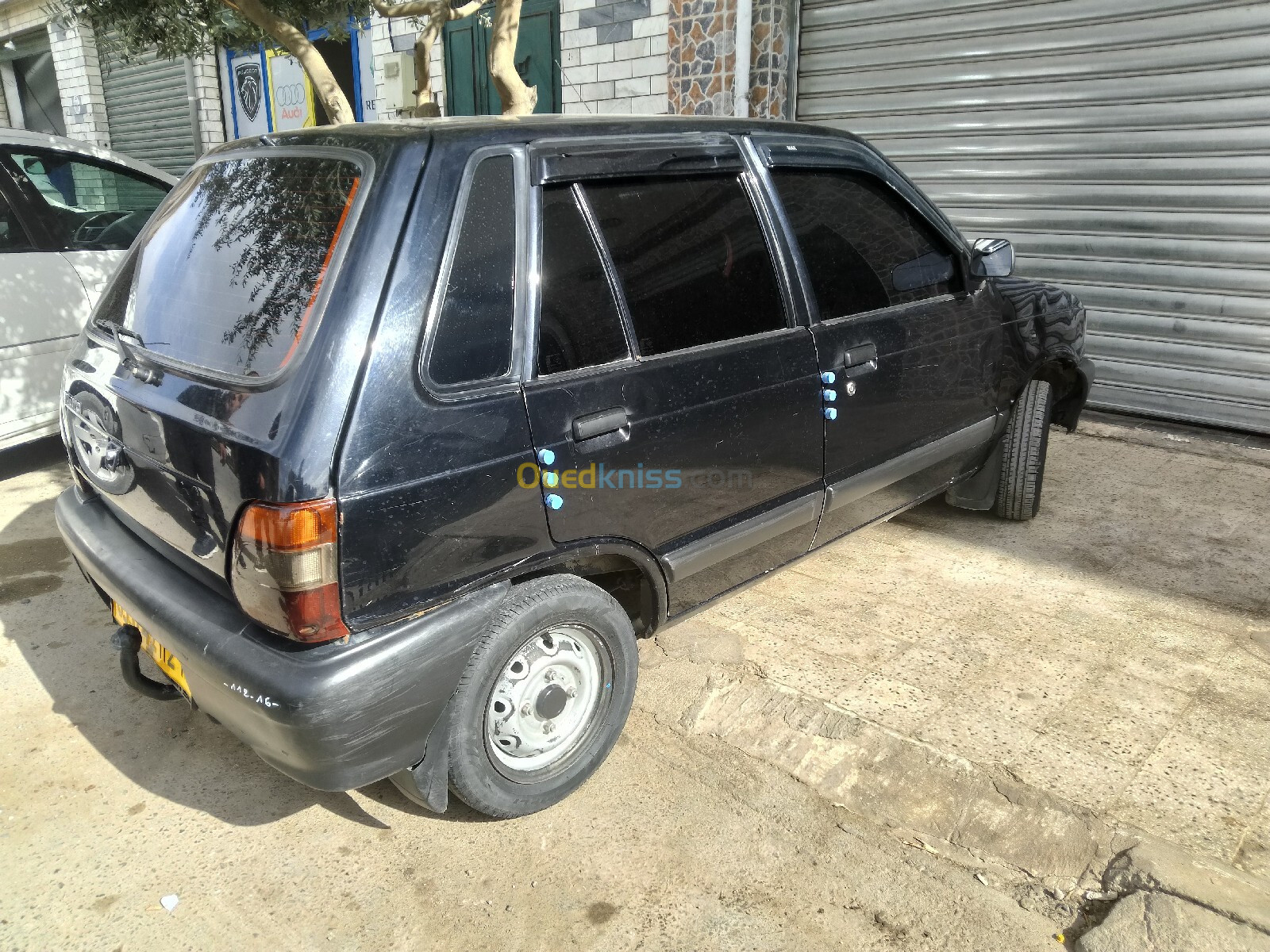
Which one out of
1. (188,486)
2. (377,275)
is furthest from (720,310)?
(188,486)

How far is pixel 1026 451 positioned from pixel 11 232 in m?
5.12

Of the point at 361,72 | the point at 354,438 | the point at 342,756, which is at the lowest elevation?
the point at 342,756

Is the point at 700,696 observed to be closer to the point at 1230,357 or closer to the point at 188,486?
the point at 188,486

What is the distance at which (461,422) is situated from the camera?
7.20 ft

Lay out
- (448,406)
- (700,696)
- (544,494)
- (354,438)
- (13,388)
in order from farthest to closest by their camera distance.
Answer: (13,388) → (700,696) → (544,494) → (448,406) → (354,438)

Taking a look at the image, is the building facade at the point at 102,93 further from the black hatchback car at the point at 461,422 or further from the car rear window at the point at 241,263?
the black hatchback car at the point at 461,422

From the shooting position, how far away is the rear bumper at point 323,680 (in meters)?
2.05

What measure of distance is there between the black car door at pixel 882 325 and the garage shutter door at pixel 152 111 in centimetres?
1294

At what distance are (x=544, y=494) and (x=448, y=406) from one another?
33cm

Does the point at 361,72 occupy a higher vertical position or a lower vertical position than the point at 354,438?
higher

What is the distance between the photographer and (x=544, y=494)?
7.70ft

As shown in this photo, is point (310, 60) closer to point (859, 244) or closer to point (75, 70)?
point (859, 244)

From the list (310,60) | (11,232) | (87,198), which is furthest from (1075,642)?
(87,198)

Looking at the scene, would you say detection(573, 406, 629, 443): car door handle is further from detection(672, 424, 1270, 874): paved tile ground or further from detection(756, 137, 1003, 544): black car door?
detection(672, 424, 1270, 874): paved tile ground
